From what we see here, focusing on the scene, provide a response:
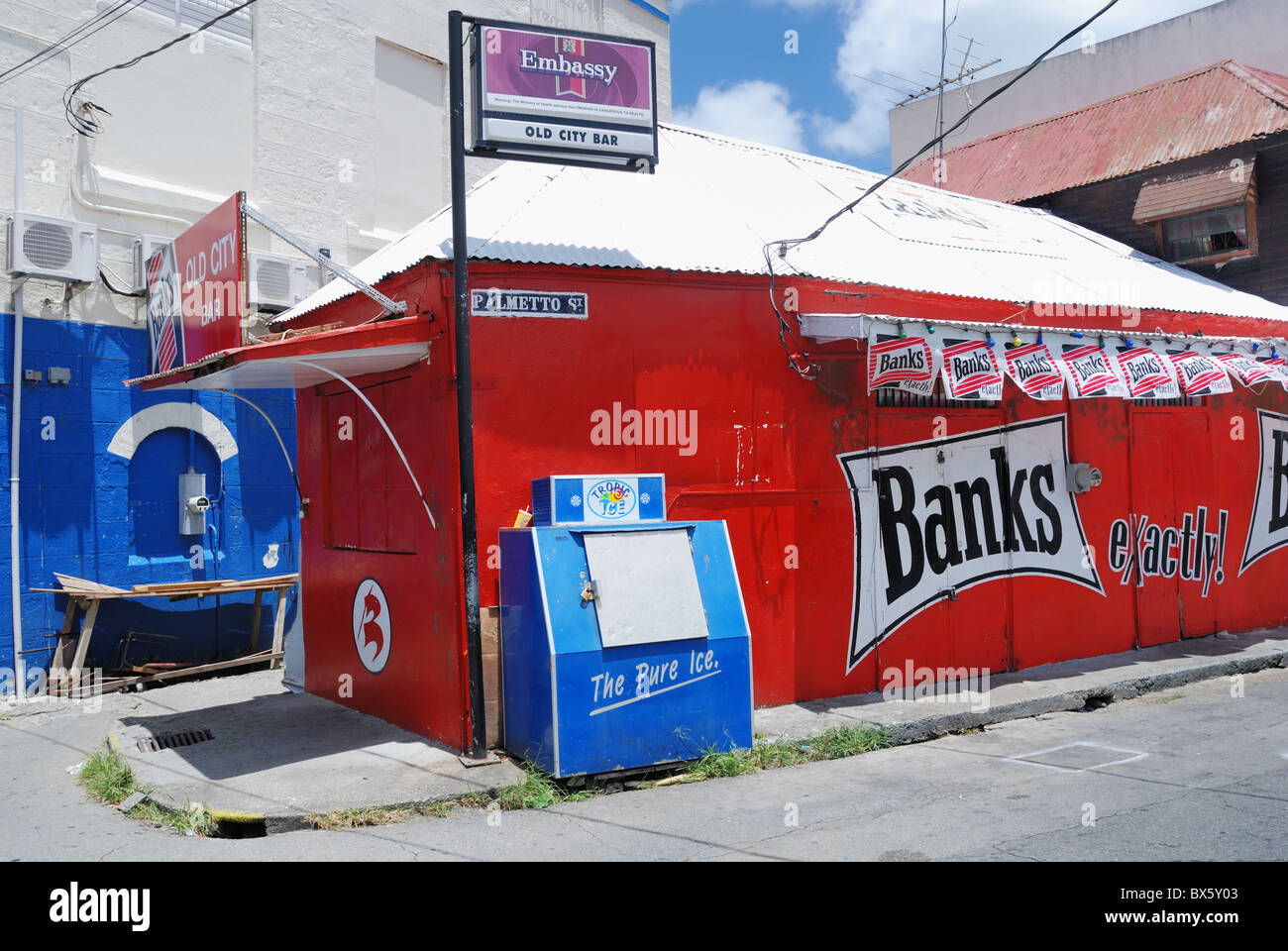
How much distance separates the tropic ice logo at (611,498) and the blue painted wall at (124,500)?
5.26 meters

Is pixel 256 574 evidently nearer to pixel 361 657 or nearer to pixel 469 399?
pixel 361 657

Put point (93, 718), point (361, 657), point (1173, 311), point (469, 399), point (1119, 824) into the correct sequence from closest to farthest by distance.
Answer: point (1119, 824), point (469, 399), point (361, 657), point (93, 718), point (1173, 311)

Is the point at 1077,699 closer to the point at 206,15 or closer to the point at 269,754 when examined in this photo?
the point at 269,754

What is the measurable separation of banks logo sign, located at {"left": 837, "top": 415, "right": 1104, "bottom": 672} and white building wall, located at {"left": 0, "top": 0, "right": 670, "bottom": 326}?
7.83 metres

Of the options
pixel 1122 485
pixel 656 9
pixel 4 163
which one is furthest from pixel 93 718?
pixel 656 9

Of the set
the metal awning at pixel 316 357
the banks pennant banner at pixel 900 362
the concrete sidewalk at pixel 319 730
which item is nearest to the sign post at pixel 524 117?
the metal awning at pixel 316 357

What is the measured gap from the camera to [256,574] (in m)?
12.5

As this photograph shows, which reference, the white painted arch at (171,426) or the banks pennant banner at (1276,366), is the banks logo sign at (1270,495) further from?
the white painted arch at (171,426)

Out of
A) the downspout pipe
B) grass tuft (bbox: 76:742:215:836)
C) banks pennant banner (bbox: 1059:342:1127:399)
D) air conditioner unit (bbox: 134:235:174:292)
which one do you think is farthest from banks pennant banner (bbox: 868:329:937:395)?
the downspout pipe

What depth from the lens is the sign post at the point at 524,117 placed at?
7188 mm

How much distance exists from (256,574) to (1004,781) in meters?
9.08

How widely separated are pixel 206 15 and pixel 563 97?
23.8 ft

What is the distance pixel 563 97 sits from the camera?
306 inches

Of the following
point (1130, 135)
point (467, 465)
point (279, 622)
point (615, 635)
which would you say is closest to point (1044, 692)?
point (615, 635)
